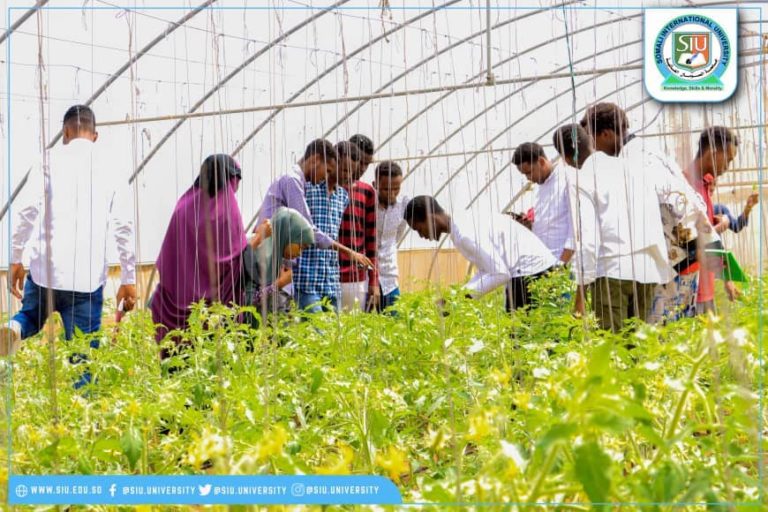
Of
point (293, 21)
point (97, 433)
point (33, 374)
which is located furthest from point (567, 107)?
point (97, 433)

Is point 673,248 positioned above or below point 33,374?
above

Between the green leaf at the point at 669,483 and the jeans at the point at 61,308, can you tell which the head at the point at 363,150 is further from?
the green leaf at the point at 669,483

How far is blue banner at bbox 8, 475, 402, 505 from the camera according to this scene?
2.77ft

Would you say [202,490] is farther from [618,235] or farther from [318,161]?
[318,161]

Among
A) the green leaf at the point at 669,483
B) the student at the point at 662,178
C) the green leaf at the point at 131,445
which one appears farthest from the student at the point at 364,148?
the green leaf at the point at 669,483

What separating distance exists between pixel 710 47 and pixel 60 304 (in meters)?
2.05

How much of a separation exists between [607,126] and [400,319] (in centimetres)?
77

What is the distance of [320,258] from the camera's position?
3.02 m

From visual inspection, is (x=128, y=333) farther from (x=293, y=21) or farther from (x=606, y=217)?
(x=293, y=21)

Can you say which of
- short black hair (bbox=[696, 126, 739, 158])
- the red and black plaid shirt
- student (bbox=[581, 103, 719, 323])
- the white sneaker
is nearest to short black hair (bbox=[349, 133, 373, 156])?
the red and black plaid shirt

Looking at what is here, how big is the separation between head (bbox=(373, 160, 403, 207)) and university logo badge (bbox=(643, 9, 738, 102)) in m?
2.14

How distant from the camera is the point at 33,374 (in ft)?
6.85

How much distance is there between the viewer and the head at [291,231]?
252cm

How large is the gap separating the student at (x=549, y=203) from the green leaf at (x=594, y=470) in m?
1.86
